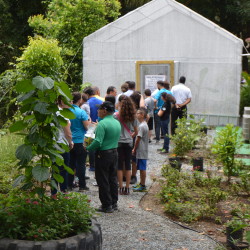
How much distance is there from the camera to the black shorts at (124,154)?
30.0 ft

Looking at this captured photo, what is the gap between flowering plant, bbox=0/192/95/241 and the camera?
4812mm

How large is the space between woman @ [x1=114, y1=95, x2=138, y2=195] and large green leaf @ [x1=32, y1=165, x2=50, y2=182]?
3.70m

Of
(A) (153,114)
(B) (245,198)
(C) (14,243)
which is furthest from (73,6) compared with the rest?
(C) (14,243)

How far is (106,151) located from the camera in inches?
312

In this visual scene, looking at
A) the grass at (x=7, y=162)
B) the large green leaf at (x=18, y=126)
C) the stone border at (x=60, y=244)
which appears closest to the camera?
the stone border at (x=60, y=244)

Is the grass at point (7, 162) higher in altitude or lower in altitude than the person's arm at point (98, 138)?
lower

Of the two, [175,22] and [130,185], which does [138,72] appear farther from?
[130,185]

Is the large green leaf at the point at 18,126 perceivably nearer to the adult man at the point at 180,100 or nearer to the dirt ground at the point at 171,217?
the dirt ground at the point at 171,217

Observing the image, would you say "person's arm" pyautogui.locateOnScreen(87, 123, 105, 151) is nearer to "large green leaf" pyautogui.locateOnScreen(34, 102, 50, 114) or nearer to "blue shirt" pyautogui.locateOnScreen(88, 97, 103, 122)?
"large green leaf" pyautogui.locateOnScreen(34, 102, 50, 114)

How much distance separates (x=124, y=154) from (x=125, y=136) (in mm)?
364

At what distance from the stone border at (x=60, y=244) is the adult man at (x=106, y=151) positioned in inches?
113

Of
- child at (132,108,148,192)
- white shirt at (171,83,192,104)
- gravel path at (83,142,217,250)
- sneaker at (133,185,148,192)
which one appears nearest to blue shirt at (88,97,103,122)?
child at (132,108,148,192)

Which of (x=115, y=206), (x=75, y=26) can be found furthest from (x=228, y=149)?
(x=75, y=26)

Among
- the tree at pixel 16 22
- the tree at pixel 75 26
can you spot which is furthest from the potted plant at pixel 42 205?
the tree at pixel 16 22
